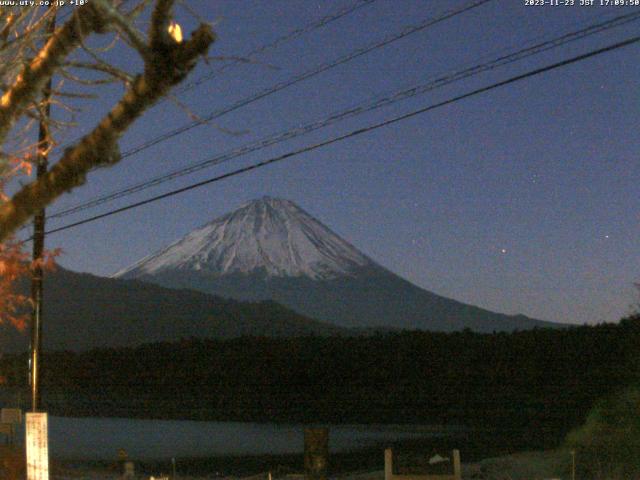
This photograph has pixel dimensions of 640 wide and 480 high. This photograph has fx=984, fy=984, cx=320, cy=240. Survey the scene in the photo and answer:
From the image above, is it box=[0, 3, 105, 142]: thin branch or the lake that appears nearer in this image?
box=[0, 3, 105, 142]: thin branch

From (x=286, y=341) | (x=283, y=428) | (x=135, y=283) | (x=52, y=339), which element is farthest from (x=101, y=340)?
(x=283, y=428)

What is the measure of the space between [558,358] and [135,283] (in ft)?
336

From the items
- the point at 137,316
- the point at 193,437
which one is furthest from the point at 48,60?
the point at 137,316

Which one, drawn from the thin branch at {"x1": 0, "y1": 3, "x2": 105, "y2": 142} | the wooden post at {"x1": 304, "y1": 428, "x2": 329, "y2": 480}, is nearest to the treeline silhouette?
the wooden post at {"x1": 304, "y1": 428, "x2": 329, "y2": 480}

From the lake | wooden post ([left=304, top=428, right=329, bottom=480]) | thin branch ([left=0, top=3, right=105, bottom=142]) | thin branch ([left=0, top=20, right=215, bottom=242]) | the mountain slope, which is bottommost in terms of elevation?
the lake

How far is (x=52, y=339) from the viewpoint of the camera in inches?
4294

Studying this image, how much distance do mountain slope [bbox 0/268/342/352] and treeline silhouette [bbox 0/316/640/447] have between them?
160 feet

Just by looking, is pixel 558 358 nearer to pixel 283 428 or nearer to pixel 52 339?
pixel 283 428

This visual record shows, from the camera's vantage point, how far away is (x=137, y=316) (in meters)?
121

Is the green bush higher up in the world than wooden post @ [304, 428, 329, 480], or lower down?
lower down

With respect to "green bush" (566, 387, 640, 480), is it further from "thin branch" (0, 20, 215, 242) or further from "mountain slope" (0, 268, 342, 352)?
"mountain slope" (0, 268, 342, 352)

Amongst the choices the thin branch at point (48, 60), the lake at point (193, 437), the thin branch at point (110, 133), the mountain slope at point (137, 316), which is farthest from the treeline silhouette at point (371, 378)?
the mountain slope at point (137, 316)

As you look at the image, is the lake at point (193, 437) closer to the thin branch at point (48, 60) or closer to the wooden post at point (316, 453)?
the wooden post at point (316, 453)

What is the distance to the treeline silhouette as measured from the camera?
36.9m
